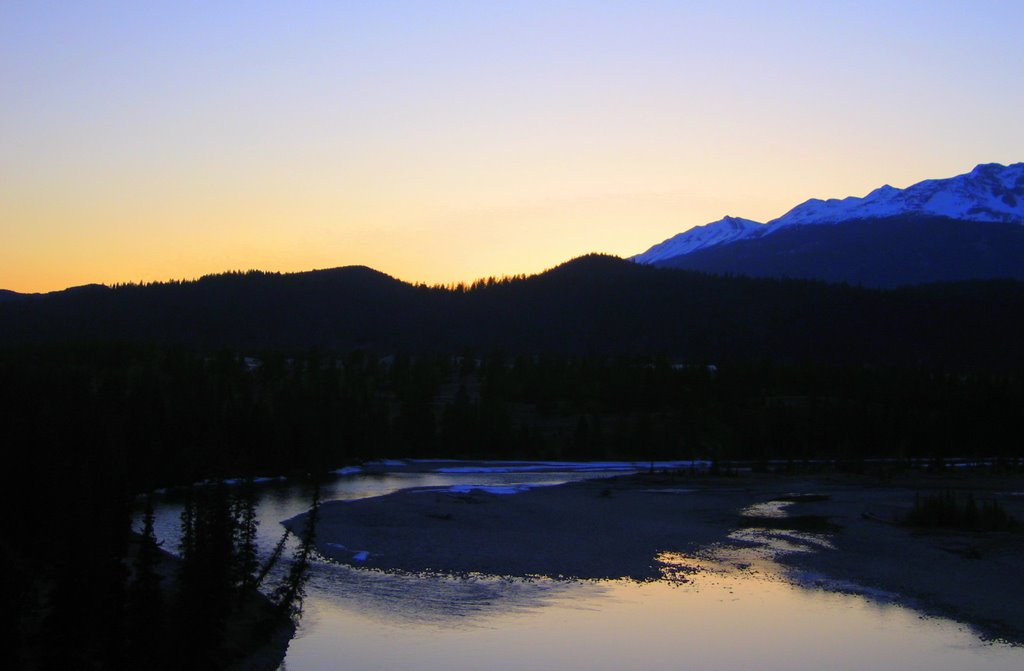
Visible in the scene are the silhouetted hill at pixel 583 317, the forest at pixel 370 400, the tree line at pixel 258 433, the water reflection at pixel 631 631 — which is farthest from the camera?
the silhouetted hill at pixel 583 317

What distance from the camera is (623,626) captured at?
22234mm

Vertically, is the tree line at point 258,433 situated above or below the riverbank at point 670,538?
above

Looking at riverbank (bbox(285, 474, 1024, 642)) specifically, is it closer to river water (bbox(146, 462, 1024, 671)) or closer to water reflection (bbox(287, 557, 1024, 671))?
river water (bbox(146, 462, 1024, 671))

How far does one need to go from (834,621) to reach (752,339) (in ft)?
491

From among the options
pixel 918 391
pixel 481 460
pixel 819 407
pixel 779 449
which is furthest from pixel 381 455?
pixel 918 391

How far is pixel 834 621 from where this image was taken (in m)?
22.6

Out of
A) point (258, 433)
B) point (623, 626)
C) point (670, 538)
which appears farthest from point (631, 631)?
point (258, 433)

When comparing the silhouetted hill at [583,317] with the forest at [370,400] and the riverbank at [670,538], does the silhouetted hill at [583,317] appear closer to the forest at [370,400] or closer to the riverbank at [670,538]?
the forest at [370,400]

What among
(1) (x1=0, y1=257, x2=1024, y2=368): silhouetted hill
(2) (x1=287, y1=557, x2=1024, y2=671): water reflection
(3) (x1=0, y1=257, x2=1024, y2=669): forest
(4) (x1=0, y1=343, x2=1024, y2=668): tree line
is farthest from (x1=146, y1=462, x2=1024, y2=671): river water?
(1) (x1=0, y1=257, x2=1024, y2=368): silhouetted hill

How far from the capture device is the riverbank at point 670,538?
26234 mm

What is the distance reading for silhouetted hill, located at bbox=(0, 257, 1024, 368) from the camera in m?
164

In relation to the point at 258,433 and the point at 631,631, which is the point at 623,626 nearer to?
the point at 631,631

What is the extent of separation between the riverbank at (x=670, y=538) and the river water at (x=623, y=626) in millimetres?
1208

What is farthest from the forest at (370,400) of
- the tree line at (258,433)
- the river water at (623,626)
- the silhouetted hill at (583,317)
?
the river water at (623,626)
